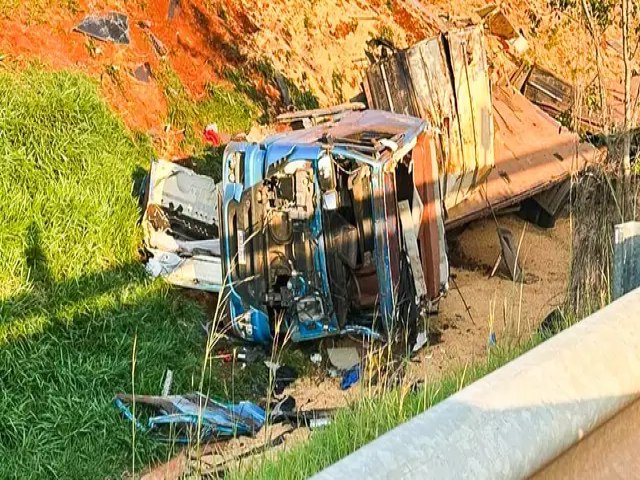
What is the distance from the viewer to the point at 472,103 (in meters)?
10.2

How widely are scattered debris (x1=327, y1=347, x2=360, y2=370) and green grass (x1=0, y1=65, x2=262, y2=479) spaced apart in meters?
0.99

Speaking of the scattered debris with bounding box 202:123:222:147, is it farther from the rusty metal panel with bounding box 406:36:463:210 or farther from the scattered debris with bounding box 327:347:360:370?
the scattered debris with bounding box 327:347:360:370

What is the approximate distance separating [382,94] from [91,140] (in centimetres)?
339

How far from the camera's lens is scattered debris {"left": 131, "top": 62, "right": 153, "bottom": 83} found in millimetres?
10617

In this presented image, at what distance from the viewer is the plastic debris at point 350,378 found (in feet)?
24.4

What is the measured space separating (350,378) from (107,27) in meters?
6.00

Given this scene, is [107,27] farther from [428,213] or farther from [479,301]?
[479,301]

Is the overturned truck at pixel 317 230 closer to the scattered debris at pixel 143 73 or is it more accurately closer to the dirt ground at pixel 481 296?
the dirt ground at pixel 481 296

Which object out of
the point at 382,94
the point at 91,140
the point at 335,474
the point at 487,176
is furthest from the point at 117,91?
the point at 335,474

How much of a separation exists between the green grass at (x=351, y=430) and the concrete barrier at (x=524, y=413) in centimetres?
84

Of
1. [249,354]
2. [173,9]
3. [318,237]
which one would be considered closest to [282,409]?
[249,354]

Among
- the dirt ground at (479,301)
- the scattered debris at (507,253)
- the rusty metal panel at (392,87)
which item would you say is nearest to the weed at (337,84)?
the rusty metal panel at (392,87)

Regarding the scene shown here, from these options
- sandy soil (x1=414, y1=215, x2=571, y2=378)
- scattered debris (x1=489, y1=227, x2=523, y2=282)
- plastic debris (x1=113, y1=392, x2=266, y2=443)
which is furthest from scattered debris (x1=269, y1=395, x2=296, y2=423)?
scattered debris (x1=489, y1=227, x2=523, y2=282)

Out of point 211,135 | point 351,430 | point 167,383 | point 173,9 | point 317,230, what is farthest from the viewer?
point 173,9
